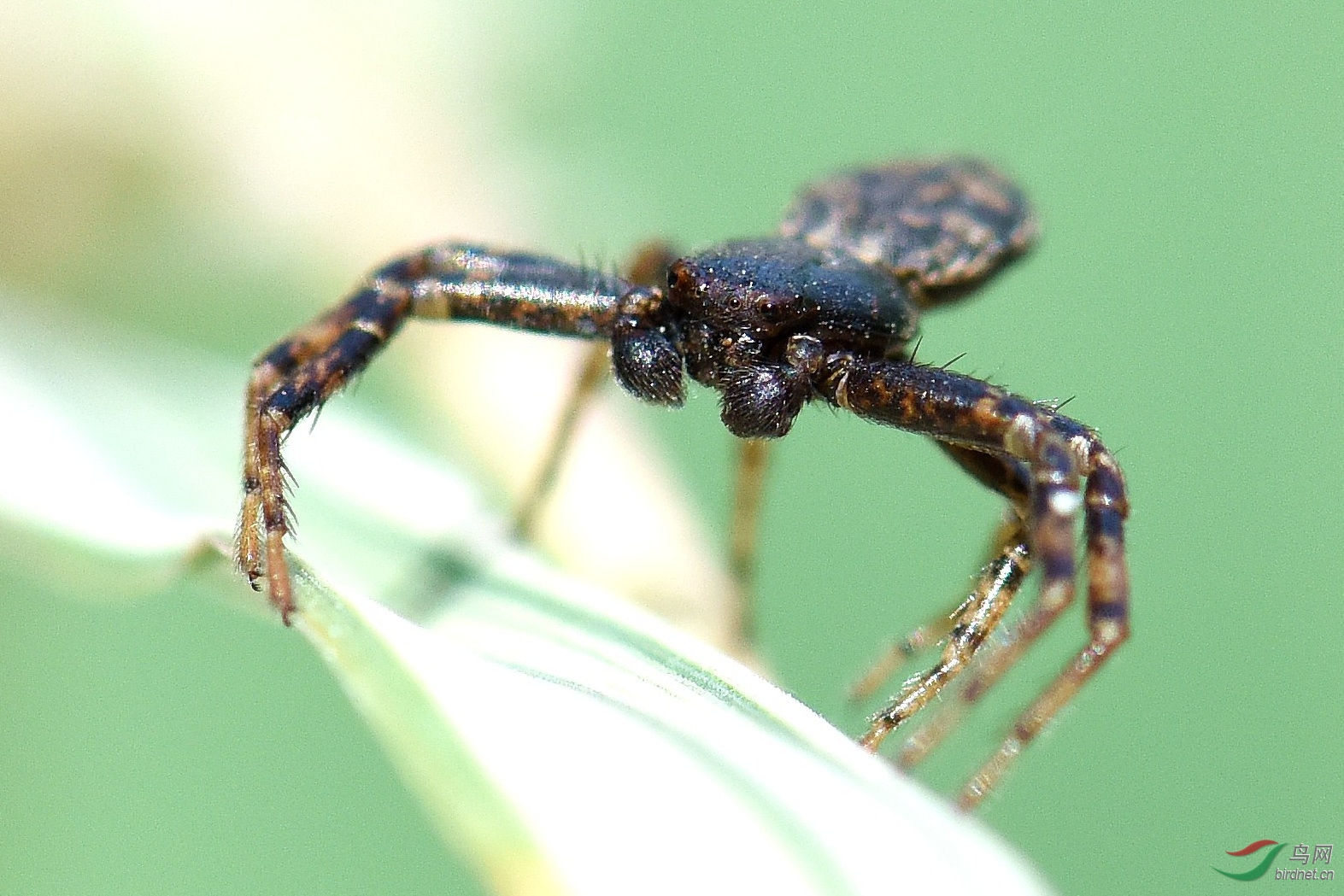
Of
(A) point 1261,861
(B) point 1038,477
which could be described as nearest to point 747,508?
(B) point 1038,477

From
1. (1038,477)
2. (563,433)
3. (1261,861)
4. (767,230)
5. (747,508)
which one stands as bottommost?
(1261,861)

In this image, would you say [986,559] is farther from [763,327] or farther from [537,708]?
[537,708]

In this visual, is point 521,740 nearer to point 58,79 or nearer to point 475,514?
point 475,514

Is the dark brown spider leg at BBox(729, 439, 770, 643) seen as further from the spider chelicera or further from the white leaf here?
the white leaf

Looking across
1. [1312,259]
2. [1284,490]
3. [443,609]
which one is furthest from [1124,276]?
[443,609]

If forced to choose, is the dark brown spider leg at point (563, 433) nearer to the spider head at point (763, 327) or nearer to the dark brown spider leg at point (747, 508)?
the spider head at point (763, 327)

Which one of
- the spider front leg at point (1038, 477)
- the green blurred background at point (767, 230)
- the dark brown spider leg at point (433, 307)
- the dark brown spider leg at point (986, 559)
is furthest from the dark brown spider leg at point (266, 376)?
the dark brown spider leg at point (986, 559)
